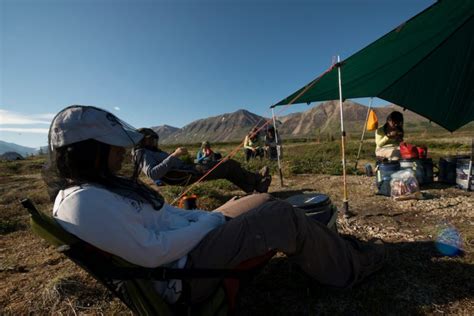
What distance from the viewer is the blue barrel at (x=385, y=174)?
17.6 ft

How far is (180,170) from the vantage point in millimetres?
5109

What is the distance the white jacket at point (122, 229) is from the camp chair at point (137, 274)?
62mm

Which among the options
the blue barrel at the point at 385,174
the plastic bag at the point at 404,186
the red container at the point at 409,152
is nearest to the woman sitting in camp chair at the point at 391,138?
the red container at the point at 409,152

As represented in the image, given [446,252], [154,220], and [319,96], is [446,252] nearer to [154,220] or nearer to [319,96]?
[154,220]

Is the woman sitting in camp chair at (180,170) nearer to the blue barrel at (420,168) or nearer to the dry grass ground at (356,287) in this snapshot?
the dry grass ground at (356,287)

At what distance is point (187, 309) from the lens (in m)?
1.82

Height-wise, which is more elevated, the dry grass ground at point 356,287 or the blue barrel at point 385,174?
the blue barrel at point 385,174

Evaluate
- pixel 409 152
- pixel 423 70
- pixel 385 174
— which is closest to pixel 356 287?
pixel 385 174

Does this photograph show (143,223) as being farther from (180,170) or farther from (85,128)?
(180,170)

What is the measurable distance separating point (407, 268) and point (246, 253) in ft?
6.24

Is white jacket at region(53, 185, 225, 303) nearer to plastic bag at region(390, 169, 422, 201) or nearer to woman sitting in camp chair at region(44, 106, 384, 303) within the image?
woman sitting in camp chair at region(44, 106, 384, 303)

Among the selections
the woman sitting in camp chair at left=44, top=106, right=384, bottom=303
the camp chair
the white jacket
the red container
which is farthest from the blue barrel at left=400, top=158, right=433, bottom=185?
the white jacket

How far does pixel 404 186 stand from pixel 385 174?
1.65 feet

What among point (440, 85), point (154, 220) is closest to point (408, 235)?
point (154, 220)
